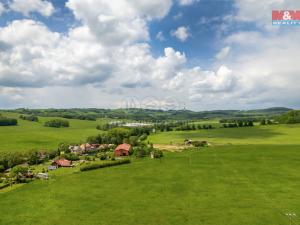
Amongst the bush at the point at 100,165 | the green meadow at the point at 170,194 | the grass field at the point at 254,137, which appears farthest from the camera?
the grass field at the point at 254,137

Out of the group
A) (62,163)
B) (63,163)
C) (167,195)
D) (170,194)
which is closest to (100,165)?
(63,163)

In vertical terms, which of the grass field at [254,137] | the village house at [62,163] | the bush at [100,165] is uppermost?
the grass field at [254,137]

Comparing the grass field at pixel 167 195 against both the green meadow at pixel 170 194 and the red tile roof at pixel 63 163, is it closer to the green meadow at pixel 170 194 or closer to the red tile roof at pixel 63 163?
the green meadow at pixel 170 194

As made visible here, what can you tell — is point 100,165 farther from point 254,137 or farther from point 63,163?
point 254,137

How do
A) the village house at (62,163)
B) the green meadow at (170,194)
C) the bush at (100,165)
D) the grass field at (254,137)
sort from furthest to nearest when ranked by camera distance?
the grass field at (254,137) < the village house at (62,163) < the bush at (100,165) < the green meadow at (170,194)

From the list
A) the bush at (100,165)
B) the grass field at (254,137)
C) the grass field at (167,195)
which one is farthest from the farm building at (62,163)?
the grass field at (254,137)

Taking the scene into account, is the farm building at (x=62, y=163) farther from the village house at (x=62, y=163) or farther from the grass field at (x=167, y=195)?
the grass field at (x=167, y=195)

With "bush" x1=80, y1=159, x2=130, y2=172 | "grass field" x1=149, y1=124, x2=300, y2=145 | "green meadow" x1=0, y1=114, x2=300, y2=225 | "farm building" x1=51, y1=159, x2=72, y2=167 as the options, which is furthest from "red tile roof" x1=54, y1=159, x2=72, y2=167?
"grass field" x1=149, y1=124, x2=300, y2=145

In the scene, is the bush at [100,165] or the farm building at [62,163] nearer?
the bush at [100,165]

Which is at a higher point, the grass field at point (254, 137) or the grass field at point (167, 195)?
the grass field at point (254, 137)
